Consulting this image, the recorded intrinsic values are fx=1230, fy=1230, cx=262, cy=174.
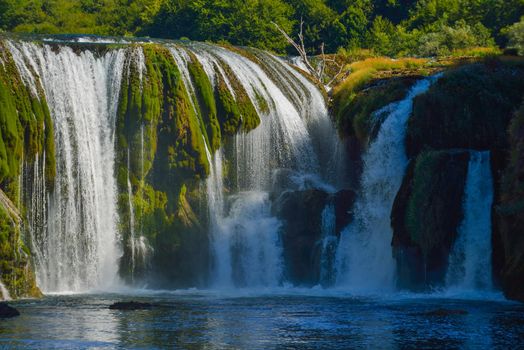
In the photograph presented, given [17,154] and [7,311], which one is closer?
[7,311]

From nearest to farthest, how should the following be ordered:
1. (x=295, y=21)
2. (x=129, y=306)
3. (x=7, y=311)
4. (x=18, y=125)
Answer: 1. (x=7, y=311)
2. (x=129, y=306)
3. (x=18, y=125)
4. (x=295, y=21)

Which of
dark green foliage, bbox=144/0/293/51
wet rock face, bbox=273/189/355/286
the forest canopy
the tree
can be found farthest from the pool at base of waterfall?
dark green foliage, bbox=144/0/293/51

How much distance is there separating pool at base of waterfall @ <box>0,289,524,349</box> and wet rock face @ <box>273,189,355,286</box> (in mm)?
5099

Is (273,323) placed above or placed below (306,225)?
below

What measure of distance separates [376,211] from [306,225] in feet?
8.76

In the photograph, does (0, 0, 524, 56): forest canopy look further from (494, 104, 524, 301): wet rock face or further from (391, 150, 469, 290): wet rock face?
(494, 104, 524, 301): wet rock face

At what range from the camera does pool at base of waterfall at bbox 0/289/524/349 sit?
996 inches

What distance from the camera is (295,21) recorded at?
259ft

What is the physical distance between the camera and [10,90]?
39.1m

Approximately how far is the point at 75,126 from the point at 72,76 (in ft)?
6.02

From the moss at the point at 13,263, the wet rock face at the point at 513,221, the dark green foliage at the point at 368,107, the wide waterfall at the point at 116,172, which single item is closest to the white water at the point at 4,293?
the moss at the point at 13,263

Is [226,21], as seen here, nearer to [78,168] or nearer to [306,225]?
[306,225]

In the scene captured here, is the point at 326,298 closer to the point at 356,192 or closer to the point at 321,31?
the point at 356,192

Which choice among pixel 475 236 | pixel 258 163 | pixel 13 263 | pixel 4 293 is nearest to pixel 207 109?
pixel 258 163
